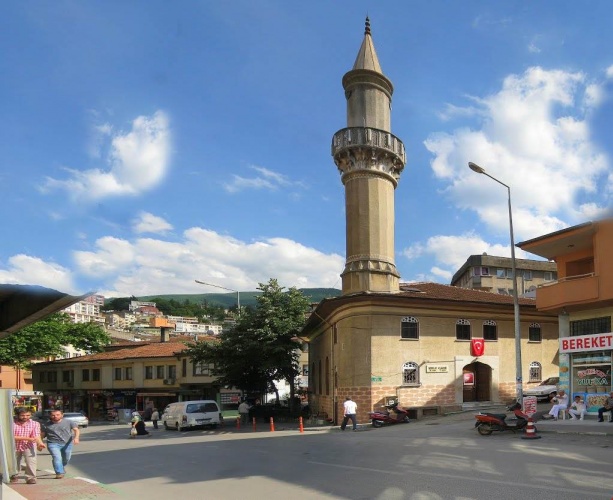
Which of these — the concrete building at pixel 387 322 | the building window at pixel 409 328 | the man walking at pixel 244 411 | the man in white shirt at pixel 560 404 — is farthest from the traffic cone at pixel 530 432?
the man walking at pixel 244 411

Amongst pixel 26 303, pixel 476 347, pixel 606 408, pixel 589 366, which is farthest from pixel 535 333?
pixel 26 303

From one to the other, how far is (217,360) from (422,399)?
46.0ft

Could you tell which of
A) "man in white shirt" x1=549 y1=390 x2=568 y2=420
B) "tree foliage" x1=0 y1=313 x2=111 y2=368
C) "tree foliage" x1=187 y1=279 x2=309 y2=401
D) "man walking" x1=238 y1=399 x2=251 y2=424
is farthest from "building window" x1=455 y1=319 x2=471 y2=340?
"tree foliage" x1=0 y1=313 x2=111 y2=368

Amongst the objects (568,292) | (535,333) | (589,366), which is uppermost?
(568,292)

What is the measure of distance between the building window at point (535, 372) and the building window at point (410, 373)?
7.61 m

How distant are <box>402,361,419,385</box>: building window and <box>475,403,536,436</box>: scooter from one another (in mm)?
9406

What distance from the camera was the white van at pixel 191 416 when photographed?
3003cm

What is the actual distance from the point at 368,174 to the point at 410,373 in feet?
36.9

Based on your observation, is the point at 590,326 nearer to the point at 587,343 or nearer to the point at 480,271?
the point at 587,343

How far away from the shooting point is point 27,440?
37.3 ft

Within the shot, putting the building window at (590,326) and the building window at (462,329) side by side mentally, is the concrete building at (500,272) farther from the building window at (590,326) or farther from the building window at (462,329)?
the building window at (590,326)

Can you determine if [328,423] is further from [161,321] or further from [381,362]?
[161,321]

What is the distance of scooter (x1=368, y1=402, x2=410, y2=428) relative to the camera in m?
24.8

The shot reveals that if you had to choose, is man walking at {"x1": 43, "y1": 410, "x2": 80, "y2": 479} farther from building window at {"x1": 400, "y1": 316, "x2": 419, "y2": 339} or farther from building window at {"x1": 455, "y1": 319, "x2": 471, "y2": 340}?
building window at {"x1": 455, "y1": 319, "x2": 471, "y2": 340}
